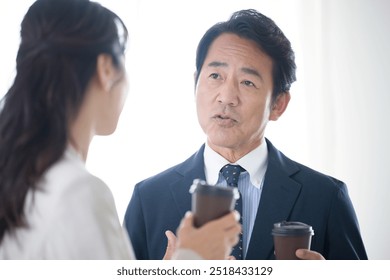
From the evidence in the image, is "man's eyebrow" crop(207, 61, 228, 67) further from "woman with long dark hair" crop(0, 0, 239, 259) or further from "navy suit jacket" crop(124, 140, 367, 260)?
"woman with long dark hair" crop(0, 0, 239, 259)

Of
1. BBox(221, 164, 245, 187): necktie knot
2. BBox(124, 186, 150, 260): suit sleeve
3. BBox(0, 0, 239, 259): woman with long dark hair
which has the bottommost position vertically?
BBox(124, 186, 150, 260): suit sleeve

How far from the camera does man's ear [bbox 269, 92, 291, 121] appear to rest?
5.94 feet

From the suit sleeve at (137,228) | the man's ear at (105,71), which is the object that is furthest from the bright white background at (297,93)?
the man's ear at (105,71)

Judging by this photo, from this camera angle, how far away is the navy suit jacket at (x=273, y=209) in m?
1.60

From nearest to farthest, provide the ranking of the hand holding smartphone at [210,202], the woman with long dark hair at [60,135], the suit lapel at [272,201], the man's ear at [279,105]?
the woman with long dark hair at [60,135] → the hand holding smartphone at [210,202] → the suit lapel at [272,201] → the man's ear at [279,105]

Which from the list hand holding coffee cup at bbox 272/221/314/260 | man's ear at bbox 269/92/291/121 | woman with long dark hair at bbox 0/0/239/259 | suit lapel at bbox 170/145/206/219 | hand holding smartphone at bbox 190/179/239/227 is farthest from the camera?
man's ear at bbox 269/92/291/121

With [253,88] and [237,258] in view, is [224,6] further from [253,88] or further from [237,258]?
[237,258]

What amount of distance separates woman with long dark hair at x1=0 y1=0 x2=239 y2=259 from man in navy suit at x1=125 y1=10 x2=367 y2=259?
50 cm

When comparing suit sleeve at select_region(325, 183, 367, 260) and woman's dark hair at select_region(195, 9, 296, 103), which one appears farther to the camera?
woman's dark hair at select_region(195, 9, 296, 103)

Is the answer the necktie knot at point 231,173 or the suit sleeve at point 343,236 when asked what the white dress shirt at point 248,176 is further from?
the suit sleeve at point 343,236

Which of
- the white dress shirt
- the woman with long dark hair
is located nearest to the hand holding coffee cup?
the woman with long dark hair
